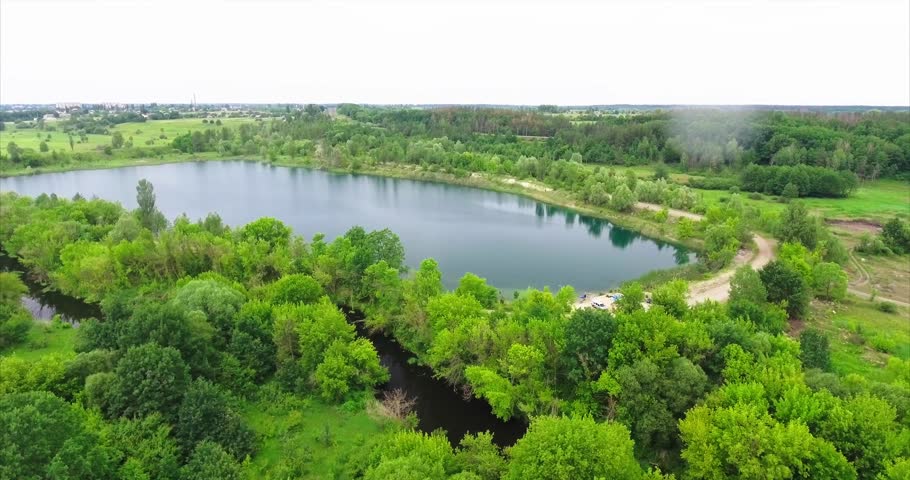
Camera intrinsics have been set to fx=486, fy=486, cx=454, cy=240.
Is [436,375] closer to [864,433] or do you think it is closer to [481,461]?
[481,461]

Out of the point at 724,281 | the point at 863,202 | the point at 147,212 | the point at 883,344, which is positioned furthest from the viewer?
the point at 863,202

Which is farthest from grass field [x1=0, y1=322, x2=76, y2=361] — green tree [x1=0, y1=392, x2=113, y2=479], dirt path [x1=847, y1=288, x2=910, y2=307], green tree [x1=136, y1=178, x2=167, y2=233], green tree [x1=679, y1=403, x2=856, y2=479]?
dirt path [x1=847, y1=288, x2=910, y2=307]

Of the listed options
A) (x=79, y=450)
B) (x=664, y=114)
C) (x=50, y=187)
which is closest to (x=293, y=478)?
(x=79, y=450)

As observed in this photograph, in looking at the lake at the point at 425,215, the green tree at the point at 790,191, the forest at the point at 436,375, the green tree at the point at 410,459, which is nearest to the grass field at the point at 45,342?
the forest at the point at 436,375

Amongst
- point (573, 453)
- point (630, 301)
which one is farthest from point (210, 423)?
point (630, 301)

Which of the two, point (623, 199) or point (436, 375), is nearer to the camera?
point (436, 375)

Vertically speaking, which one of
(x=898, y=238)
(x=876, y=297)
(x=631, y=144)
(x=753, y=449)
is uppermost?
(x=631, y=144)

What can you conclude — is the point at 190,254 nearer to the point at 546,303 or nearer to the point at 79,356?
the point at 79,356

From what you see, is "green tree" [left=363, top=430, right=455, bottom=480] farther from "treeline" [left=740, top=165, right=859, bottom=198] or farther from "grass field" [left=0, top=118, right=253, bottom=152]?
"grass field" [left=0, top=118, right=253, bottom=152]
